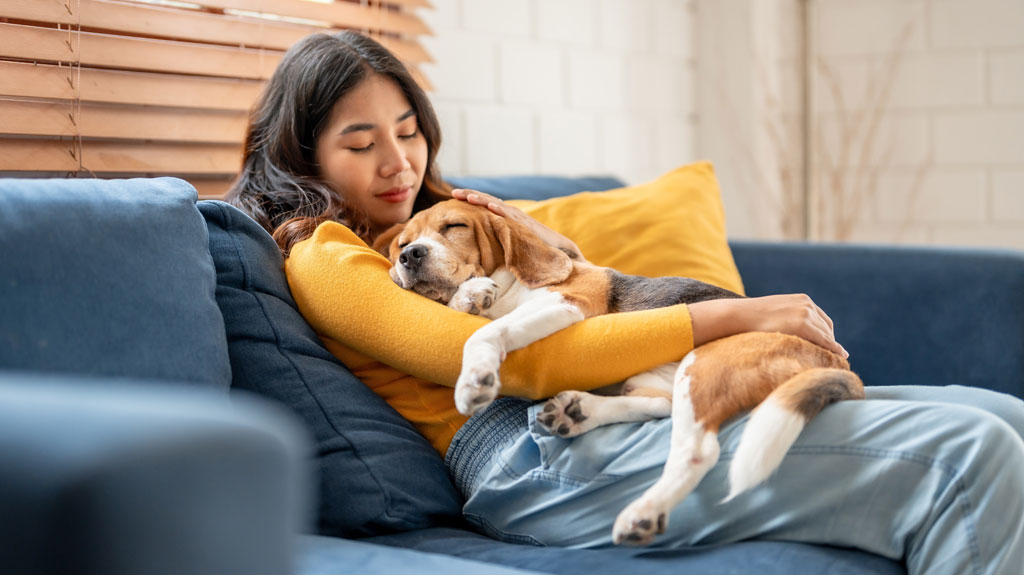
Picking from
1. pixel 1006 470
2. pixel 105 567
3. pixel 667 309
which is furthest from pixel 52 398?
pixel 1006 470

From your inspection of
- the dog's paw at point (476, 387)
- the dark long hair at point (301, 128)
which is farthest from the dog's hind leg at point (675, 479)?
the dark long hair at point (301, 128)

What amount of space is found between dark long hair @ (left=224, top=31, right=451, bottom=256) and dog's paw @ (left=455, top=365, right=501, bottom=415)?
0.57 metres

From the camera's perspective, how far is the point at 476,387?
1.21 m

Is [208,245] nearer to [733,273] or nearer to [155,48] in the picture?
[155,48]

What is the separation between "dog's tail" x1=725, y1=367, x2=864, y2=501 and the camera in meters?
1.13

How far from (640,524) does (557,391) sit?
273 mm

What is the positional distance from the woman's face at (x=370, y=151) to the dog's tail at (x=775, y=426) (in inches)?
35.3

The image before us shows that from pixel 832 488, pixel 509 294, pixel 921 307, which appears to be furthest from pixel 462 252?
pixel 921 307

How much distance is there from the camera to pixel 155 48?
71.3 inches

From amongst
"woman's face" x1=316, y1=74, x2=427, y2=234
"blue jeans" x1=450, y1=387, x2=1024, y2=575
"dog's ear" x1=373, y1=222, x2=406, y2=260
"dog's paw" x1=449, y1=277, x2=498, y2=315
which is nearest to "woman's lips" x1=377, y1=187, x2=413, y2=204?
"woman's face" x1=316, y1=74, x2=427, y2=234

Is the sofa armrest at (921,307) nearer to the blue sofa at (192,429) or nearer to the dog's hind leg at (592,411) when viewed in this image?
the blue sofa at (192,429)

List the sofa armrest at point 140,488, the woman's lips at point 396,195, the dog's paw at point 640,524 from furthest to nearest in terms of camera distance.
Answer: the woman's lips at point 396,195
the dog's paw at point 640,524
the sofa armrest at point 140,488

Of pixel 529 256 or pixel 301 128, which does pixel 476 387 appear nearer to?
pixel 529 256

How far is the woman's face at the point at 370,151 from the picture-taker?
5.83 ft
